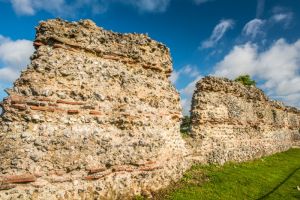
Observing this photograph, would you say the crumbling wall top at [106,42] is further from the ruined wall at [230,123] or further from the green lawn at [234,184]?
the green lawn at [234,184]

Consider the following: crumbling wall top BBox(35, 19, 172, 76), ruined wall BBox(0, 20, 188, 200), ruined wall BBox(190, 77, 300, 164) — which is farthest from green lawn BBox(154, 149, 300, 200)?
crumbling wall top BBox(35, 19, 172, 76)

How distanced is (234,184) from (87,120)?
4.56 m

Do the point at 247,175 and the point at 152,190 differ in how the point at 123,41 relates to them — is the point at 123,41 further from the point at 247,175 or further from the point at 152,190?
the point at 247,175

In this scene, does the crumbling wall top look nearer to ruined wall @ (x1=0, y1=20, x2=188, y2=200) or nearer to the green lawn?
ruined wall @ (x1=0, y1=20, x2=188, y2=200)

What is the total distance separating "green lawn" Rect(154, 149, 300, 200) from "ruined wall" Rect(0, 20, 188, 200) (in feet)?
1.64

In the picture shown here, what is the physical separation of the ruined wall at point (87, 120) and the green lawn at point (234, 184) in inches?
19.7

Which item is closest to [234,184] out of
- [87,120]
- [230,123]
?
[230,123]

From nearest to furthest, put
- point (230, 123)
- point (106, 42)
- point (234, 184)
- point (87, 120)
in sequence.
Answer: point (87, 120)
point (106, 42)
point (234, 184)
point (230, 123)

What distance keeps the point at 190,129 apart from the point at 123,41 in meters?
4.57

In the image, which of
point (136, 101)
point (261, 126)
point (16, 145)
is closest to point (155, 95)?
point (136, 101)

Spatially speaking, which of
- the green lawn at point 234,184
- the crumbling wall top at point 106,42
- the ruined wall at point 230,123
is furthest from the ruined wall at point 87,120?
the ruined wall at point 230,123

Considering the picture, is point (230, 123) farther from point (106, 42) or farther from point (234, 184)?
point (106, 42)

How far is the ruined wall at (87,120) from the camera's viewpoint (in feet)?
17.2

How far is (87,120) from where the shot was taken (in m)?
6.04
